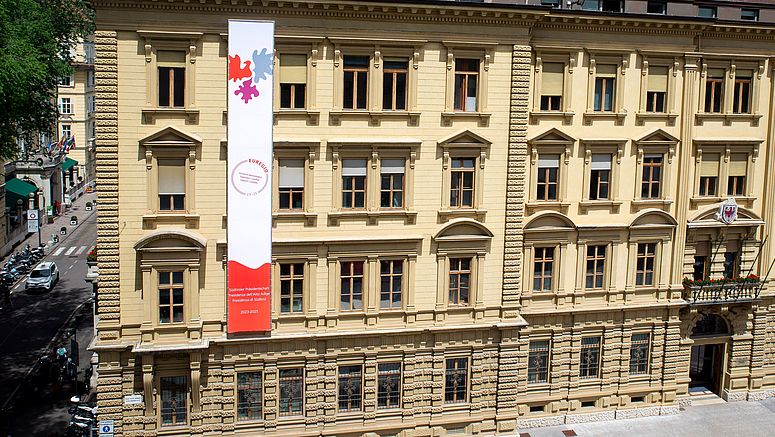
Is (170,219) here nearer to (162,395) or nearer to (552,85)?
(162,395)

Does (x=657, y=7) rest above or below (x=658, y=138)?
above

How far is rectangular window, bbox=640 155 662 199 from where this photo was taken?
39.0 m

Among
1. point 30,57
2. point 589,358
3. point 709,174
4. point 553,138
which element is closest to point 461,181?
point 553,138

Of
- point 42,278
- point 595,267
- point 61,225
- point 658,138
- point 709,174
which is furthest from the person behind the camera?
point 61,225

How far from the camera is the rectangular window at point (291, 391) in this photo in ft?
113

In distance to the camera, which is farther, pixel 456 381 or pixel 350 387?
pixel 456 381

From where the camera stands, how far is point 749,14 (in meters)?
39.7

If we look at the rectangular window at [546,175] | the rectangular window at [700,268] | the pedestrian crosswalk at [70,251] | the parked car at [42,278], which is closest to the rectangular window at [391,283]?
the rectangular window at [546,175]

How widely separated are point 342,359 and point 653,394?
17739 mm

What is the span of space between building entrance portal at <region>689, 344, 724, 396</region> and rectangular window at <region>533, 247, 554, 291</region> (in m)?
11.6

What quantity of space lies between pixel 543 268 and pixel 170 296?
18.1 m

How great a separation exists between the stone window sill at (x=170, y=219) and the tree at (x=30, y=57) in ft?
36.4

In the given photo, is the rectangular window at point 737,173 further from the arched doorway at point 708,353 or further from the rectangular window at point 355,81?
the rectangular window at point 355,81

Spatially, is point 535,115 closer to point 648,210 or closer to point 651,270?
point 648,210
